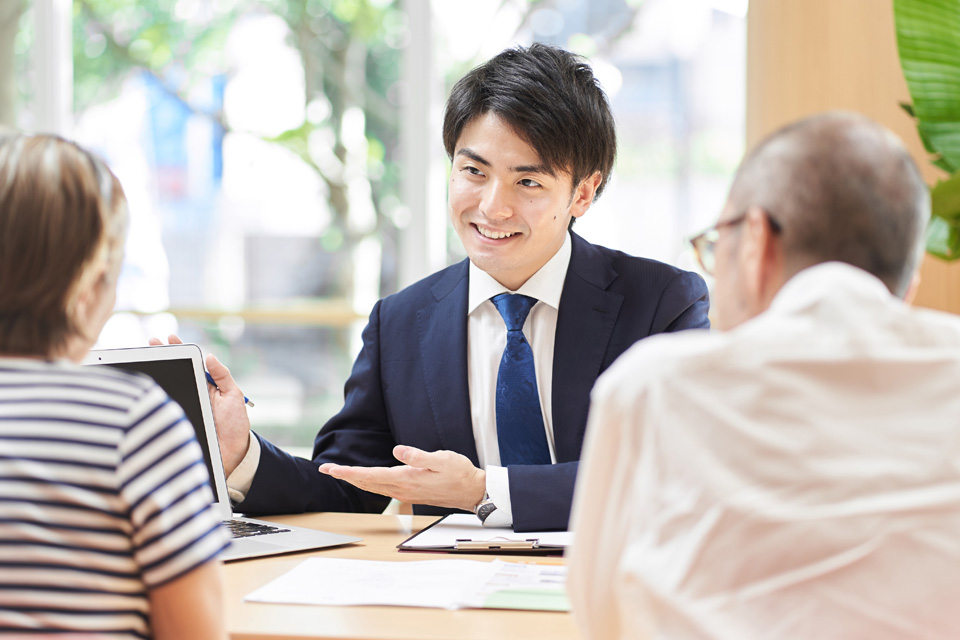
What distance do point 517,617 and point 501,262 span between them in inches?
36.6

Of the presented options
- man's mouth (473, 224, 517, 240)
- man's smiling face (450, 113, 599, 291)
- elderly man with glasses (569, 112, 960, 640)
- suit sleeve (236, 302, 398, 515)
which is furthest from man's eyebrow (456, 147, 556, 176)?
elderly man with glasses (569, 112, 960, 640)

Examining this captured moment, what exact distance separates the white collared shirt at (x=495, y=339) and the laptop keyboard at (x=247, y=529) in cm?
47

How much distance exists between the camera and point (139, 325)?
4062 millimetres

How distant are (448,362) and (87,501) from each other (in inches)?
45.3

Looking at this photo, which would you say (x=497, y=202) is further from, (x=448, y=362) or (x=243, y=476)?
(x=243, y=476)

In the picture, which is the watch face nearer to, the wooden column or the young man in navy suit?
the young man in navy suit

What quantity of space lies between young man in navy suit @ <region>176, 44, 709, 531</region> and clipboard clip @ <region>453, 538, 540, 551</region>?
0.37m

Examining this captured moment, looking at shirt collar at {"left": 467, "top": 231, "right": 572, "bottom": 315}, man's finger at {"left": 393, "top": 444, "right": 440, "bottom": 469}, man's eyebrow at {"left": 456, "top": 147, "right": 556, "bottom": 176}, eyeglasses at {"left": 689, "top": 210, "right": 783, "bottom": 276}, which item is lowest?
man's finger at {"left": 393, "top": 444, "right": 440, "bottom": 469}

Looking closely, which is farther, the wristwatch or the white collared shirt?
the white collared shirt

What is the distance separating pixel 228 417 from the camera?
1717mm

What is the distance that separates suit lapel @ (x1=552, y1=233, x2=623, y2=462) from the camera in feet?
6.11

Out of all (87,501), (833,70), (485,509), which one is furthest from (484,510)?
(833,70)

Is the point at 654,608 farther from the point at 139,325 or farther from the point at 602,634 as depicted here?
the point at 139,325

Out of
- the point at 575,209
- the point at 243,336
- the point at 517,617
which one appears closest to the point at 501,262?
the point at 575,209
